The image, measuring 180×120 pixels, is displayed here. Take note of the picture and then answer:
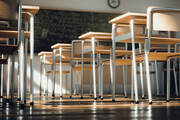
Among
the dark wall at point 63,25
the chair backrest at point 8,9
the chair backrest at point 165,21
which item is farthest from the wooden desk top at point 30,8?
the dark wall at point 63,25

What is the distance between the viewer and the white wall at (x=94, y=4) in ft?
25.0

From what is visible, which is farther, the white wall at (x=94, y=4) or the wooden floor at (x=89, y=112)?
the white wall at (x=94, y=4)

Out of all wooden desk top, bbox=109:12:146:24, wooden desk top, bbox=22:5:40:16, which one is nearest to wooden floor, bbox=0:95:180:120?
wooden desk top, bbox=22:5:40:16

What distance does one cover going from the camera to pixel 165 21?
2.92 meters

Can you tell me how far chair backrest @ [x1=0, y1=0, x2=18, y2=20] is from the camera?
6.93 feet

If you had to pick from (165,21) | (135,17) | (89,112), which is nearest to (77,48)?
(135,17)

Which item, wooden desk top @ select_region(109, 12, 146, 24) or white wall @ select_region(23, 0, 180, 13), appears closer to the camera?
wooden desk top @ select_region(109, 12, 146, 24)

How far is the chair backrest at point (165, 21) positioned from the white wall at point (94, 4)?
5.03 metres

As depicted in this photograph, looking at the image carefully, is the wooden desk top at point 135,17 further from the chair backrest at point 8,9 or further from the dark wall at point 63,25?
the dark wall at point 63,25

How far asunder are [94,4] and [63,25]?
0.99 meters

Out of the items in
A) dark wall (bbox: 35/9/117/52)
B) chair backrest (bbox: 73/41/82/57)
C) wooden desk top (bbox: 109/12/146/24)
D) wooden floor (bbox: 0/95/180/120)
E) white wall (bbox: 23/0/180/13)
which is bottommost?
wooden floor (bbox: 0/95/180/120)

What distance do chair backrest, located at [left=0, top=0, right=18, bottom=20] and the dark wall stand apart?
17.3 ft

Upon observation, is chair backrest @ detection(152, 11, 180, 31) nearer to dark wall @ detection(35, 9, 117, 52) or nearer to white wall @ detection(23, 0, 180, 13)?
dark wall @ detection(35, 9, 117, 52)

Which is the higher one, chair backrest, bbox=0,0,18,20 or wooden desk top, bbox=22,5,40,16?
wooden desk top, bbox=22,5,40,16
